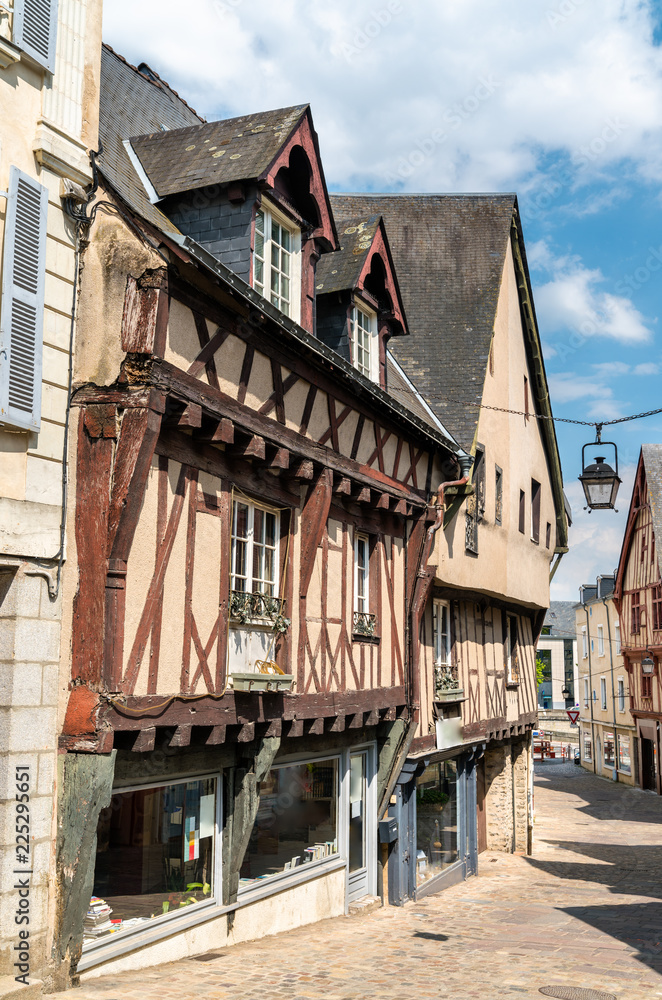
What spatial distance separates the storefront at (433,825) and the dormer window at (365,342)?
5049 mm

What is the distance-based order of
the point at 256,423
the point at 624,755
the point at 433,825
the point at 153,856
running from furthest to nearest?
the point at 624,755 → the point at 433,825 → the point at 256,423 → the point at 153,856

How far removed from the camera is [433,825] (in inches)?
585

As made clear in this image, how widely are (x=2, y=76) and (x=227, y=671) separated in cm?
454

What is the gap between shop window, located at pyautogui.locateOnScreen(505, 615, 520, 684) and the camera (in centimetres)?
1828

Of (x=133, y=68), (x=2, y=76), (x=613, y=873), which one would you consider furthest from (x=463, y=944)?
(x=133, y=68)

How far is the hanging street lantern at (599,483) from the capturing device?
10.3 metres

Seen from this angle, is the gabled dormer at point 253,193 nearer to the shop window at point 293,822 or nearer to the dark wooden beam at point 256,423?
the dark wooden beam at point 256,423

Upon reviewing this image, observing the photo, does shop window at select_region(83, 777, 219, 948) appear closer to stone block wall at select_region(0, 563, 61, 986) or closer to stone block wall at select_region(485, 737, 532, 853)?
stone block wall at select_region(0, 563, 61, 986)

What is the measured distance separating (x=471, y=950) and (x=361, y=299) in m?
6.97

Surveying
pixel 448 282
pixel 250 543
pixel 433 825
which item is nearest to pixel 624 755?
pixel 433 825

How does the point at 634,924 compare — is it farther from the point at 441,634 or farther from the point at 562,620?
the point at 562,620

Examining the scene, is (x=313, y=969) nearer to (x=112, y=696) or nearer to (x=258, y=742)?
(x=258, y=742)

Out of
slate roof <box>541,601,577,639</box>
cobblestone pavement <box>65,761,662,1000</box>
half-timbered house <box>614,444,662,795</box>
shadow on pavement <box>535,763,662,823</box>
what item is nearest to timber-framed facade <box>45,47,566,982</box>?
cobblestone pavement <box>65,761,662,1000</box>

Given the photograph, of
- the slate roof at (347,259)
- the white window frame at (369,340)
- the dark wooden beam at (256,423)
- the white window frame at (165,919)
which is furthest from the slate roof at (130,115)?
the white window frame at (165,919)
